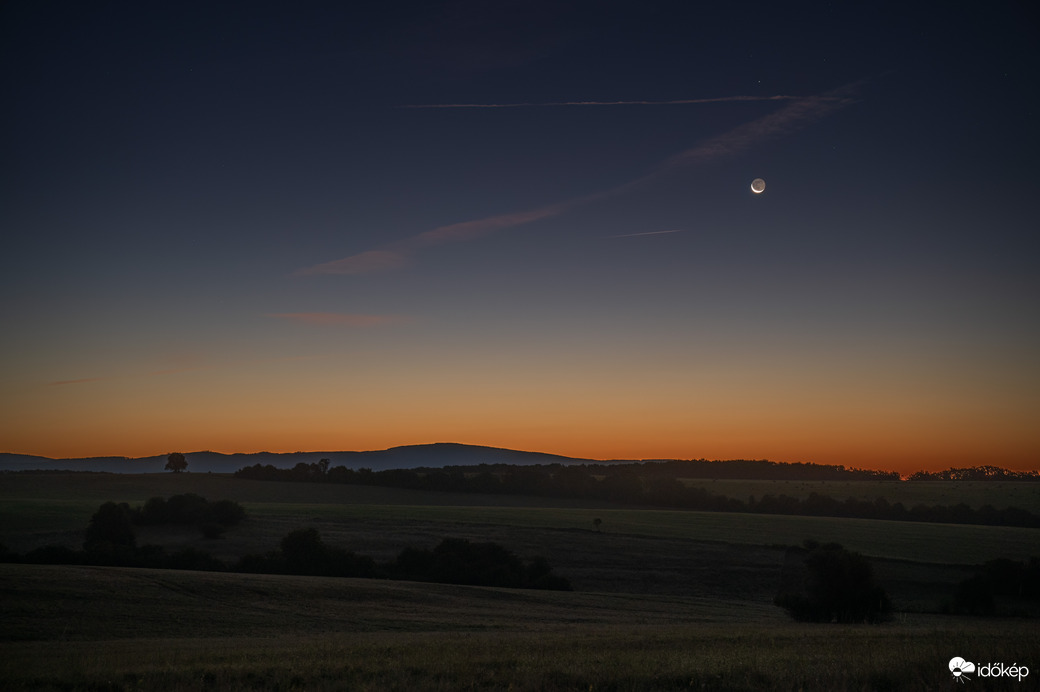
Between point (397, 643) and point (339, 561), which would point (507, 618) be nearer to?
point (397, 643)

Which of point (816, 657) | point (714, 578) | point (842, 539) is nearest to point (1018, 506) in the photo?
point (842, 539)

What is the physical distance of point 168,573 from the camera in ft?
126

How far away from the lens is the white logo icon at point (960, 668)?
10.7 m

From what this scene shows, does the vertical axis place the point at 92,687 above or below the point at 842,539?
above

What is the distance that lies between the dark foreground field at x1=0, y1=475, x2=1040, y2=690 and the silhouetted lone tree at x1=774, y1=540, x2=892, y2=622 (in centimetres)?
197

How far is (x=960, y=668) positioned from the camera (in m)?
11.3

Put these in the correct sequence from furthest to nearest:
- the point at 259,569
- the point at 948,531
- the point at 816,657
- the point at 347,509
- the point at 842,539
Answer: the point at 347,509 < the point at 948,531 < the point at 842,539 < the point at 259,569 < the point at 816,657

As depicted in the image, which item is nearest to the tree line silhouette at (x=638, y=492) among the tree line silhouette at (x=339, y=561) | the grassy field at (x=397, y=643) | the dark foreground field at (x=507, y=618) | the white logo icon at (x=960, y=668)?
the dark foreground field at (x=507, y=618)

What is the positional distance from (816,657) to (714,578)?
146 ft

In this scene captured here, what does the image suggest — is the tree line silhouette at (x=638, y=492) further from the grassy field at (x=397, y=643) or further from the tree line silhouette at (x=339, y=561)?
the grassy field at (x=397, y=643)

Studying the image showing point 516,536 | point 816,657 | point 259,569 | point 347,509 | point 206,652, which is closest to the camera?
point 816,657

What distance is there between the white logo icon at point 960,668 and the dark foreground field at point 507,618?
0.16m

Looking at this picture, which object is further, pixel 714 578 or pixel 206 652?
pixel 714 578

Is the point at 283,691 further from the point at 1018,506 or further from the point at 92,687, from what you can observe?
the point at 1018,506
